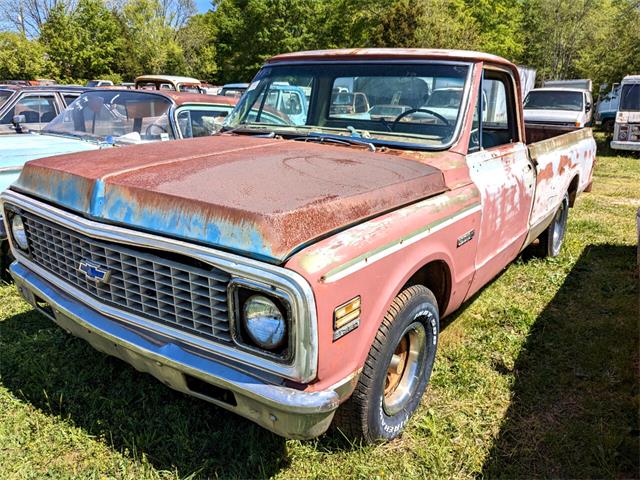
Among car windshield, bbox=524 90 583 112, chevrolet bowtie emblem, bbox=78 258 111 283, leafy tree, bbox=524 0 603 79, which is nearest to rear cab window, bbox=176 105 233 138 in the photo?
chevrolet bowtie emblem, bbox=78 258 111 283

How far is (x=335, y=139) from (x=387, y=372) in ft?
4.87

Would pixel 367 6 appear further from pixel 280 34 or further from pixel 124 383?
pixel 124 383

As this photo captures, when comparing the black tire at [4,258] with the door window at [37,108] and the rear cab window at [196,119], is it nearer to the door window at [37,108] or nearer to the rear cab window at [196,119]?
the rear cab window at [196,119]

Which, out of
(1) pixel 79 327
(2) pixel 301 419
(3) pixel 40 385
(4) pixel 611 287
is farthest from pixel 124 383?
(4) pixel 611 287

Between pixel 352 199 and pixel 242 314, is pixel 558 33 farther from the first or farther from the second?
pixel 242 314

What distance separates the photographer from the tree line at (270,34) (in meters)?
26.9

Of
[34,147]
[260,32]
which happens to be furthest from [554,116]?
[260,32]

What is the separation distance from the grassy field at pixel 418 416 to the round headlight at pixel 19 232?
780 mm

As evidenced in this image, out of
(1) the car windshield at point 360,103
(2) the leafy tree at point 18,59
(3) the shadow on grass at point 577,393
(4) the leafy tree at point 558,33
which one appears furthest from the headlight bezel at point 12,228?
(4) the leafy tree at point 558,33

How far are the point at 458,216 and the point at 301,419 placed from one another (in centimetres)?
144

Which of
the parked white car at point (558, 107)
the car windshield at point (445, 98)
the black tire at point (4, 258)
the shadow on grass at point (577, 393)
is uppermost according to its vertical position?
the car windshield at point (445, 98)

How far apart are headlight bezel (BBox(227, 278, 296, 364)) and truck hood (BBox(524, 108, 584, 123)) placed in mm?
13353

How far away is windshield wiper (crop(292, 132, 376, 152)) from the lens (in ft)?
10.3

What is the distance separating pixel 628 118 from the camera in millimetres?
12969
